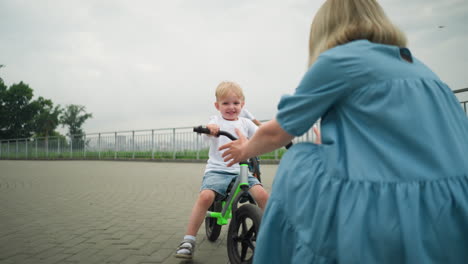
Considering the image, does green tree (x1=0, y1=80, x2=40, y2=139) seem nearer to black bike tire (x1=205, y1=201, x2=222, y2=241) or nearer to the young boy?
black bike tire (x1=205, y1=201, x2=222, y2=241)

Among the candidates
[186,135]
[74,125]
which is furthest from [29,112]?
[186,135]

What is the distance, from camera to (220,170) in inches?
124

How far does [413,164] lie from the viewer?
1.09 metres

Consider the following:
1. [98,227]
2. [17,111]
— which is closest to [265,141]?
[98,227]

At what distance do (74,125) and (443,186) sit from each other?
8602cm

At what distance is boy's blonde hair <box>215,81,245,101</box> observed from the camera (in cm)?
314

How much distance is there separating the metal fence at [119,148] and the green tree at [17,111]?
22.8 metres

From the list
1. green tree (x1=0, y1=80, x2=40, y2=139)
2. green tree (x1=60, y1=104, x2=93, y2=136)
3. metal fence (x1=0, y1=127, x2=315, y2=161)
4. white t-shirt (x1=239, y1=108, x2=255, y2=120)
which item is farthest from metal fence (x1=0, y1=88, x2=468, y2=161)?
green tree (x1=60, y1=104, x2=93, y2=136)

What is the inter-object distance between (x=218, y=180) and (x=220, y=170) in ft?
0.36

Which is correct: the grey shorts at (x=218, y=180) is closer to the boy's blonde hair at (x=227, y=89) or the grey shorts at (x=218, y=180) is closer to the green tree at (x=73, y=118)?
the boy's blonde hair at (x=227, y=89)

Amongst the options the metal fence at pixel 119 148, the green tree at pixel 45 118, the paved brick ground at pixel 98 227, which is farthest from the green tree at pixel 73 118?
the paved brick ground at pixel 98 227

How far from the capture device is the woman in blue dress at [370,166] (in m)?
1.05

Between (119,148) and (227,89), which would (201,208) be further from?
(119,148)

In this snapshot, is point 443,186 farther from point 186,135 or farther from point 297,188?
point 186,135
